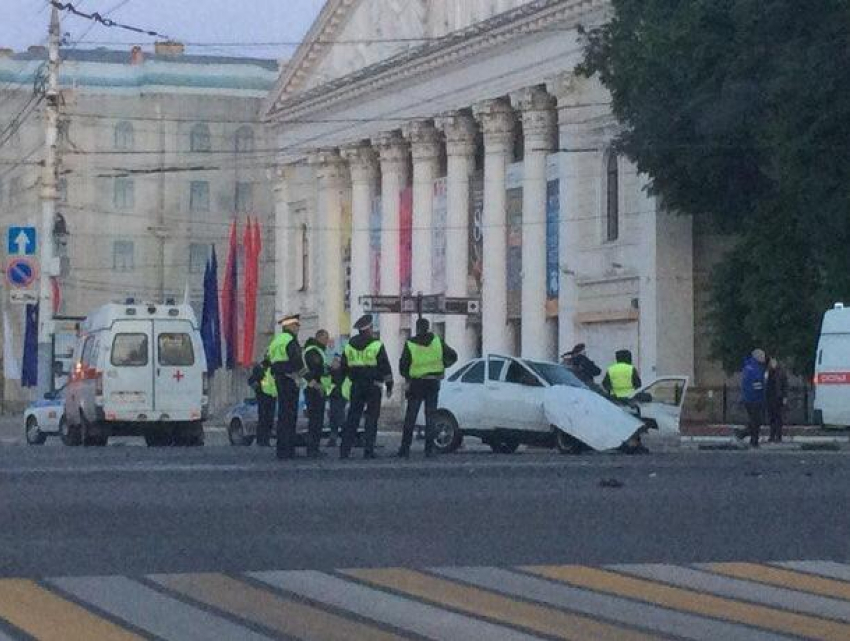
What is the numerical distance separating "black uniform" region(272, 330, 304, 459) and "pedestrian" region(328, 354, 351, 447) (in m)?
2.64

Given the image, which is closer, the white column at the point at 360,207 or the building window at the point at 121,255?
the white column at the point at 360,207

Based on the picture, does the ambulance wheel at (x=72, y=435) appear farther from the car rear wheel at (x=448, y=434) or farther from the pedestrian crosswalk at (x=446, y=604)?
the pedestrian crosswalk at (x=446, y=604)

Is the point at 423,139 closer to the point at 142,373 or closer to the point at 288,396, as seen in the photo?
the point at 142,373

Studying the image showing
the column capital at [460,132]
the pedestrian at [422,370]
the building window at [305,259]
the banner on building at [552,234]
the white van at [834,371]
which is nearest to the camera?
the pedestrian at [422,370]

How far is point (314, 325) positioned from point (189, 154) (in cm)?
2197

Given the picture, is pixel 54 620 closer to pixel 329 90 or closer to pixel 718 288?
pixel 718 288

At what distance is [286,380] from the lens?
89.7 ft

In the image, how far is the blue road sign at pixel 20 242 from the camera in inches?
1992

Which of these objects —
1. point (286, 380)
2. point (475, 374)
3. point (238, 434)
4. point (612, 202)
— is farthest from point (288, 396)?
point (612, 202)

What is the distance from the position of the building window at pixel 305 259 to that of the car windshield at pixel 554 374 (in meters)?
53.5

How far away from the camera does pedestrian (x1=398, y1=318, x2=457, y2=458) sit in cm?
2805

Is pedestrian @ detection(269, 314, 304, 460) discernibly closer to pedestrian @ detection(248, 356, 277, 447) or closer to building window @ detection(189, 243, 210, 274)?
pedestrian @ detection(248, 356, 277, 447)

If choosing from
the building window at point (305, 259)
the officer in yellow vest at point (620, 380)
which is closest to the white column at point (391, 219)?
the building window at point (305, 259)

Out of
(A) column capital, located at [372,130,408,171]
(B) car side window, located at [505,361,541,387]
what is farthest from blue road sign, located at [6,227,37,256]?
(A) column capital, located at [372,130,408,171]
